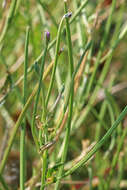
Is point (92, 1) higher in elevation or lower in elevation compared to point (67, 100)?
higher

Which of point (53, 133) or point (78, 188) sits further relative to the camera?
point (78, 188)

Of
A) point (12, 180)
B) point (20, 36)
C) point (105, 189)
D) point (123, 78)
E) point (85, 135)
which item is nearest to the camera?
point (105, 189)

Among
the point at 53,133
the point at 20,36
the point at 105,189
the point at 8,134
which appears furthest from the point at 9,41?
the point at 53,133

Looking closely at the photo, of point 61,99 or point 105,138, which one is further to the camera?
point 61,99

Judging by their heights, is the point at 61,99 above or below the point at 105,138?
above

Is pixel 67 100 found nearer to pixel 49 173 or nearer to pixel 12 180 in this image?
pixel 49 173

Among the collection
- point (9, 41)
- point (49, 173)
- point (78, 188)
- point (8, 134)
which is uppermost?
point (9, 41)

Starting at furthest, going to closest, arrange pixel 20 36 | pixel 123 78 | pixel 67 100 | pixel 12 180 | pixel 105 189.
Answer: pixel 123 78 → pixel 20 36 → pixel 12 180 → pixel 105 189 → pixel 67 100
